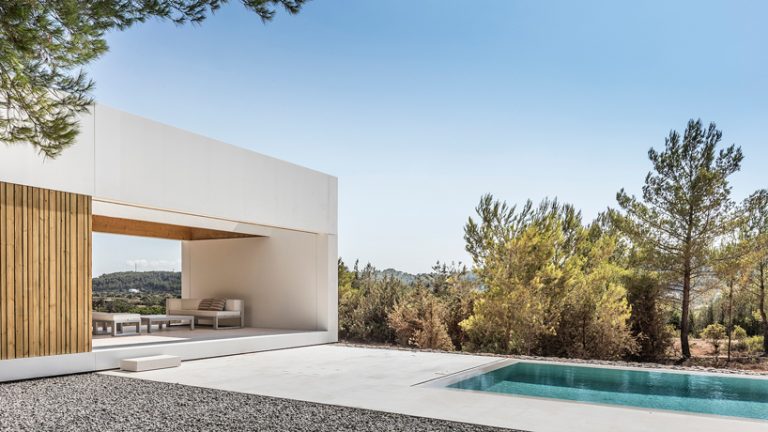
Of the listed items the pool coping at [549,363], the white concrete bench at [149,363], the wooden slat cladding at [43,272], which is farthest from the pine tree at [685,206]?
the wooden slat cladding at [43,272]

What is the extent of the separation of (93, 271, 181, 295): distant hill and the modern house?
1.25 feet

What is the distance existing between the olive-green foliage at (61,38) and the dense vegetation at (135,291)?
780 centimetres

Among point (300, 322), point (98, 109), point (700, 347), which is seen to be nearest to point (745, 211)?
point (700, 347)

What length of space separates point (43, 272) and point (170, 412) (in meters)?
3.44

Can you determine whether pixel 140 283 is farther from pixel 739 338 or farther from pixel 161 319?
pixel 739 338

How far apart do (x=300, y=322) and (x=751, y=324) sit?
1683 cm

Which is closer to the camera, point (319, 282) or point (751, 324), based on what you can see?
point (319, 282)

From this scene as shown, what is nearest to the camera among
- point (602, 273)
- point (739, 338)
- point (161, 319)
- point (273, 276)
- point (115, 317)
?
point (115, 317)

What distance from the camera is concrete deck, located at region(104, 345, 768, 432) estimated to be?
5.43m

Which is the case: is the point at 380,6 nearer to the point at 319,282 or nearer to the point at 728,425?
the point at 319,282

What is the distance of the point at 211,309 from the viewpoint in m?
13.6

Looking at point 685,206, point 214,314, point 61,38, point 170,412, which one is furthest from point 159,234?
point 685,206

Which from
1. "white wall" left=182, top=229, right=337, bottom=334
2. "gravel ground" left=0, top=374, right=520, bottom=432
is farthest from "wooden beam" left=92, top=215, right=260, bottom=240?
"gravel ground" left=0, top=374, right=520, bottom=432

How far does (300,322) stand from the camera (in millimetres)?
13406
